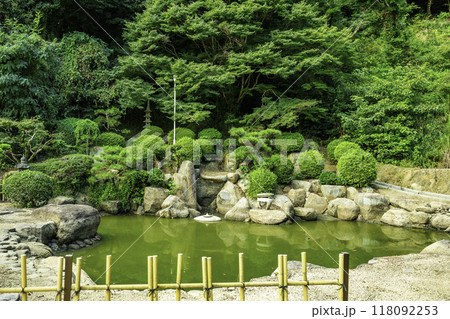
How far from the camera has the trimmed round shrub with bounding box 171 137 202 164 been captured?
38.8 ft

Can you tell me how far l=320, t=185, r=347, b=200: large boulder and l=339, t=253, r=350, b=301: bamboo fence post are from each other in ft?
26.4

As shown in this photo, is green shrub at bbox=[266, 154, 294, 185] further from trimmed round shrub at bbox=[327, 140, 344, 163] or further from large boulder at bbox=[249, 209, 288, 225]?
trimmed round shrub at bbox=[327, 140, 344, 163]

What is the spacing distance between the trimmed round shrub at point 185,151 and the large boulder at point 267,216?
3.35 meters

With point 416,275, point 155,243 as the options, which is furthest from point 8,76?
point 416,275

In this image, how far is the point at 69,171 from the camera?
10.2 meters

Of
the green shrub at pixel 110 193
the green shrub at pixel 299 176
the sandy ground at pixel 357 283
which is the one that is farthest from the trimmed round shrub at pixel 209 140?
the sandy ground at pixel 357 283

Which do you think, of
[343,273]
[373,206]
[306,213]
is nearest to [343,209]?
[373,206]

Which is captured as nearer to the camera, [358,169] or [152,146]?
[358,169]

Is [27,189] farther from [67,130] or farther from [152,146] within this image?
[67,130]

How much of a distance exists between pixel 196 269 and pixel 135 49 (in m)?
11.5

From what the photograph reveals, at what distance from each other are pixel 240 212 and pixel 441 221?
5365 millimetres

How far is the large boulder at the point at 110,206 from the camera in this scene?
407 inches

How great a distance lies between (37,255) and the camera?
5703 mm
